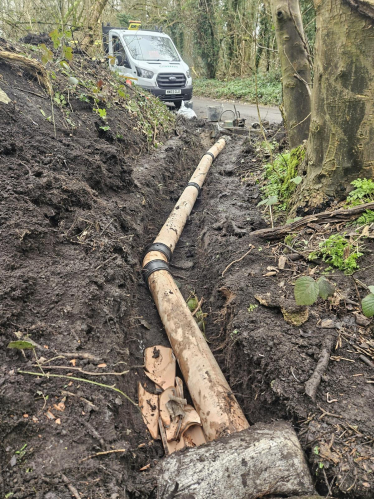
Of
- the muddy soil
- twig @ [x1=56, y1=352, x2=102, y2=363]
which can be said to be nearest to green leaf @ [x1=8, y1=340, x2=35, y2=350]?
the muddy soil

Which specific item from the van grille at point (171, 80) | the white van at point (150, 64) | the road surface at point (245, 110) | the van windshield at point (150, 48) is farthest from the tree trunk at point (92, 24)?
the road surface at point (245, 110)

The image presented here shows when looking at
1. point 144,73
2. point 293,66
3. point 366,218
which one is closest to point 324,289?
point 366,218

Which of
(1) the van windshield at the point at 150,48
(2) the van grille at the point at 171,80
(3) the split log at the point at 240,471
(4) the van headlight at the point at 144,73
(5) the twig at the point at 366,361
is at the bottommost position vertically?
(3) the split log at the point at 240,471

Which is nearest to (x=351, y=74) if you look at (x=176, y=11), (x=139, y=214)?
(x=139, y=214)

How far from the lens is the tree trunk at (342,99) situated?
3.02m

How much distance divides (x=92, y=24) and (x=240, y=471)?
10.5 m

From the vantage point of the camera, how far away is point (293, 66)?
447 centimetres

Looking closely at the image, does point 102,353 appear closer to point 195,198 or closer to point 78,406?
point 78,406

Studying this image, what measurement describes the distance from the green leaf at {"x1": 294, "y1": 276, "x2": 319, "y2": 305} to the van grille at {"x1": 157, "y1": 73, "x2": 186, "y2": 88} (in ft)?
32.2

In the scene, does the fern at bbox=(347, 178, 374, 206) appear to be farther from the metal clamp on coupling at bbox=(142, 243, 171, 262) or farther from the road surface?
the road surface

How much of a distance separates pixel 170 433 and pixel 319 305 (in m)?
1.50

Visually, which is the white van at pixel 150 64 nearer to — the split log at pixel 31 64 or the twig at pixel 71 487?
the split log at pixel 31 64

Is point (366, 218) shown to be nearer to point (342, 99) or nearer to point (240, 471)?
point (342, 99)

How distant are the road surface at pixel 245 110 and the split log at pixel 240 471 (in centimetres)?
882
